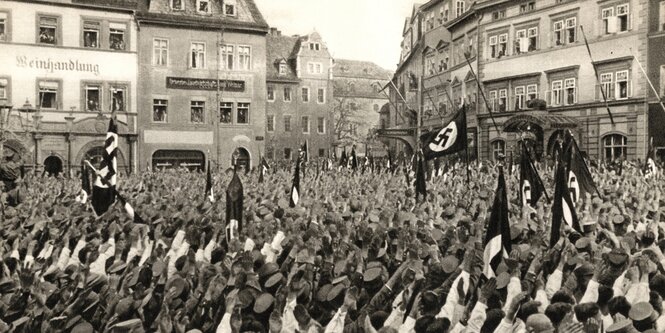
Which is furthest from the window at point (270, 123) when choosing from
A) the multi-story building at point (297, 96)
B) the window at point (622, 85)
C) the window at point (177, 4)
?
the window at point (622, 85)

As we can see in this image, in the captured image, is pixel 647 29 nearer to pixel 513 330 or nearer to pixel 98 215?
pixel 98 215

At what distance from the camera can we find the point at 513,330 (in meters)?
4.40

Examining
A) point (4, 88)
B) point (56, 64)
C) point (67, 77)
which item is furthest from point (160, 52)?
point (4, 88)

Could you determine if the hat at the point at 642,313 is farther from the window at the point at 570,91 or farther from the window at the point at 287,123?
the window at the point at 287,123

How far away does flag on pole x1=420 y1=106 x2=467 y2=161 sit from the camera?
38.7 feet

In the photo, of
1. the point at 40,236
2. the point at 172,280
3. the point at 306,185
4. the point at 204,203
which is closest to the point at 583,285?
the point at 172,280

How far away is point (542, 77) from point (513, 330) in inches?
1231

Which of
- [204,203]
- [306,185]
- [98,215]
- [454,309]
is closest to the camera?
[454,309]

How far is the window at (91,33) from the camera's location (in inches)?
1318

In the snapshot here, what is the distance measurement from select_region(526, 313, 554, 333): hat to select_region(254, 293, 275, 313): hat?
1708mm

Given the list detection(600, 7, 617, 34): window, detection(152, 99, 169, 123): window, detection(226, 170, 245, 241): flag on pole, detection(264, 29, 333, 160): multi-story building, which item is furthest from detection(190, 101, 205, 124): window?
detection(226, 170, 245, 241): flag on pole

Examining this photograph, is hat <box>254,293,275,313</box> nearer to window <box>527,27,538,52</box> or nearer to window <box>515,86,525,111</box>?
window <box>527,27,538,52</box>

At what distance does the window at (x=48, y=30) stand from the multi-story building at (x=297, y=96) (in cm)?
2081

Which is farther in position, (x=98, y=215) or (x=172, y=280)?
(x=98, y=215)
